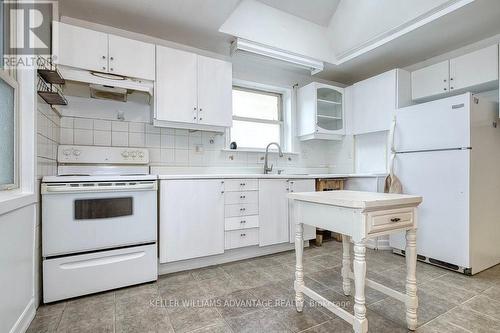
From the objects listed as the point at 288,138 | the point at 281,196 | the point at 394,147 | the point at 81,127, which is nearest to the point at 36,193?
the point at 81,127

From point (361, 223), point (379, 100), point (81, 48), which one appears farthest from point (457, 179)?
point (81, 48)

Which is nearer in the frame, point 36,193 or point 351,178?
point 36,193

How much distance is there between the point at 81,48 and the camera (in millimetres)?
2066

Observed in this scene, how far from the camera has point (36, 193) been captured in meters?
1.61

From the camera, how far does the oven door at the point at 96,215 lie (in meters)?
1.74

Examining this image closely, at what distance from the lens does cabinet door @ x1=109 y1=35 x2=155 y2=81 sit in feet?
7.18

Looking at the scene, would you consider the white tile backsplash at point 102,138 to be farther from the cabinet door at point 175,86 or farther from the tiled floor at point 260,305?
the tiled floor at point 260,305

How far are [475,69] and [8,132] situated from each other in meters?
3.97

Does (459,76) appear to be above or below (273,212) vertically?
above

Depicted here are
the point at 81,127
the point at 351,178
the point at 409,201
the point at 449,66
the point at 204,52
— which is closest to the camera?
the point at 409,201

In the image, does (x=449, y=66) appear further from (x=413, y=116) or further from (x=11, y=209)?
(x=11, y=209)

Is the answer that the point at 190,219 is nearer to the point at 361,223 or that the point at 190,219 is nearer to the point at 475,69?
the point at 361,223

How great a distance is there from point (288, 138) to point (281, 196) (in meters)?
1.16

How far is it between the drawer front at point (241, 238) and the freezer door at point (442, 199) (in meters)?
1.55
